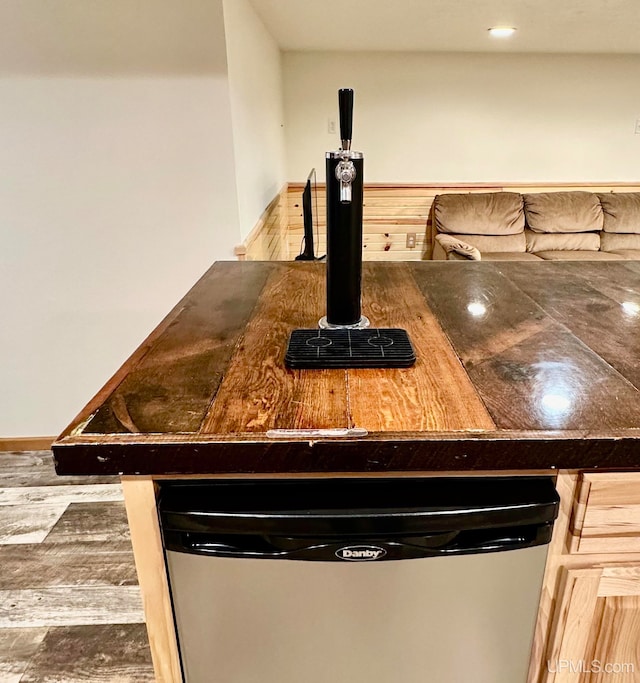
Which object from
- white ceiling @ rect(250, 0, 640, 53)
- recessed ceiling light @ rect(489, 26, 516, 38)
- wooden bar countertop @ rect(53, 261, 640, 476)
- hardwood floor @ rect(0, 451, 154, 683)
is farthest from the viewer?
recessed ceiling light @ rect(489, 26, 516, 38)

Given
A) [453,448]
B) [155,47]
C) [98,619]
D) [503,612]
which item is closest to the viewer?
[453,448]

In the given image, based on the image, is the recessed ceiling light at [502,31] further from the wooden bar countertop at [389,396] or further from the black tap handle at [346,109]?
the black tap handle at [346,109]

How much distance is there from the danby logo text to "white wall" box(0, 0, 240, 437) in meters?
1.55

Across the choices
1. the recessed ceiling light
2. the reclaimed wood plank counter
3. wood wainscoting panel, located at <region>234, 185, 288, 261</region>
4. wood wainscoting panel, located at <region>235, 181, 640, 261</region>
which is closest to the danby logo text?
the reclaimed wood plank counter

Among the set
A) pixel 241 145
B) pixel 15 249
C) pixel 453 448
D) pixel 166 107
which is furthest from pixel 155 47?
pixel 453 448

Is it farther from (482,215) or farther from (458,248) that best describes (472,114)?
(458,248)

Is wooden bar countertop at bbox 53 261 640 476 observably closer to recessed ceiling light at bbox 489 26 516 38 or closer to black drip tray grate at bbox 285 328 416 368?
black drip tray grate at bbox 285 328 416 368

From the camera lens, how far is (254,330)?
3.50ft

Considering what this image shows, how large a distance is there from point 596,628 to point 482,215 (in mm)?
3564

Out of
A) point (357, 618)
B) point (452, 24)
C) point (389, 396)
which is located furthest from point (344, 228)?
point (452, 24)

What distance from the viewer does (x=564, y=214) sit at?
13.3ft

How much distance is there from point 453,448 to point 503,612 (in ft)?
1.07

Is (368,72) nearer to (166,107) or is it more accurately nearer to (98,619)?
(166,107)

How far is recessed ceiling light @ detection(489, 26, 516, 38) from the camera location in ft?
10.0
